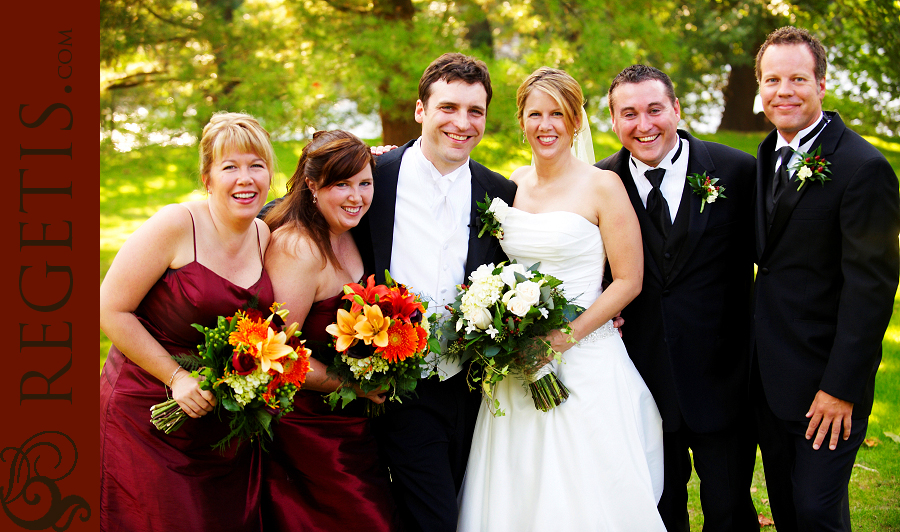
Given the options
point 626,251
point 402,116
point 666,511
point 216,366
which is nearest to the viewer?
point 216,366

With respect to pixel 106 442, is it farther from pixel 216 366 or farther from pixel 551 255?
pixel 551 255

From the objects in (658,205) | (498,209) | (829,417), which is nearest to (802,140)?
(658,205)

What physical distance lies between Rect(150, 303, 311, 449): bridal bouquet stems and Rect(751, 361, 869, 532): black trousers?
8.36 feet

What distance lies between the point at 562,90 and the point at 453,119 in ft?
2.13

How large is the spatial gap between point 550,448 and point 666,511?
905 millimetres

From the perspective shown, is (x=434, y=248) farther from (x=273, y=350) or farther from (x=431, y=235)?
(x=273, y=350)

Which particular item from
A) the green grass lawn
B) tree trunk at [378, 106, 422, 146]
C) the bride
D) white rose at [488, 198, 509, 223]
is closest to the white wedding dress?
the bride

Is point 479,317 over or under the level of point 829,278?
under

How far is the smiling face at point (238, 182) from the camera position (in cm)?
339

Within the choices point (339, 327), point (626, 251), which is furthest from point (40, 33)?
point (626, 251)

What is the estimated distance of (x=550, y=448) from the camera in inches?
156

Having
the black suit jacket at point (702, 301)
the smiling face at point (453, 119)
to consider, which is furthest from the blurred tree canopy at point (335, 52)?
the black suit jacket at point (702, 301)

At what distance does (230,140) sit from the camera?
3.38 metres

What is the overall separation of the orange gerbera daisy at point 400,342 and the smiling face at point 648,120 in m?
1.76
